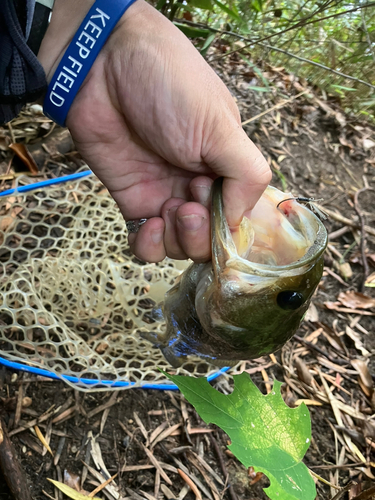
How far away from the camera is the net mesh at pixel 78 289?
2.10 meters

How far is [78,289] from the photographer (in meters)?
2.37

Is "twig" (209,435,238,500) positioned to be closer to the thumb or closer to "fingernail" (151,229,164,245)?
"fingernail" (151,229,164,245)

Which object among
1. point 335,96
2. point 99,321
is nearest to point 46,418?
point 99,321

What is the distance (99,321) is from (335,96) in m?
3.87

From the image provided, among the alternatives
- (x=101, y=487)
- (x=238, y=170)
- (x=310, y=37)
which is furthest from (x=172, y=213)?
(x=310, y=37)

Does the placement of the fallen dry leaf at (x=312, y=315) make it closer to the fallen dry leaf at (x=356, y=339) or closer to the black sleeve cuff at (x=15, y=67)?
the fallen dry leaf at (x=356, y=339)

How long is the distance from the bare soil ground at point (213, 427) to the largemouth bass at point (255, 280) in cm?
59

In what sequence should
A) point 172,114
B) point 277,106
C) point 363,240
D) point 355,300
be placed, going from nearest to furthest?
point 172,114
point 355,300
point 363,240
point 277,106

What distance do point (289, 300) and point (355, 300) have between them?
182cm

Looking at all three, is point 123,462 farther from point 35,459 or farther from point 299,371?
point 299,371


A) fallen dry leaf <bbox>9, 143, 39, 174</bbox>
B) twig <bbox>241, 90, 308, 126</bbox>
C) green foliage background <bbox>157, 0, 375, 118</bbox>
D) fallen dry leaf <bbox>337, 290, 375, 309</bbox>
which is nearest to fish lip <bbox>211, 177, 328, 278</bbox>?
fallen dry leaf <bbox>337, 290, 375, 309</bbox>

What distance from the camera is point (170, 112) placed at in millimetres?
1418

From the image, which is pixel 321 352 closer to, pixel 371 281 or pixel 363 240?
pixel 371 281

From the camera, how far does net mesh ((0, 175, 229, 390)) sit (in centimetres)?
210
